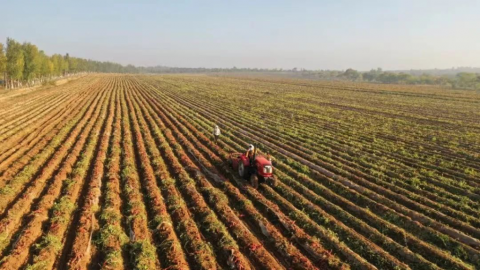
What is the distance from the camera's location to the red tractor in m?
10.9

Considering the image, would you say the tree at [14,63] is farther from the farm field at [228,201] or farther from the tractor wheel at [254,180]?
the tractor wheel at [254,180]

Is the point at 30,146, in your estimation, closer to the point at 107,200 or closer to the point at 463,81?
the point at 107,200

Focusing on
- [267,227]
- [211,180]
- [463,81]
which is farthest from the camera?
[463,81]

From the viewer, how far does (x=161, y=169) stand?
1280cm

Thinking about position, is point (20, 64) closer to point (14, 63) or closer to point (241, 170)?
point (14, 63)

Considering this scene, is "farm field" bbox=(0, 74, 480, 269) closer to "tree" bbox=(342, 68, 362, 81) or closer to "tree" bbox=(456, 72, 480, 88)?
"tree" bbox=(456, 72, 480, 88)

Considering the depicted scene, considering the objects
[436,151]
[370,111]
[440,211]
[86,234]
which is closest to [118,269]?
[86,234]

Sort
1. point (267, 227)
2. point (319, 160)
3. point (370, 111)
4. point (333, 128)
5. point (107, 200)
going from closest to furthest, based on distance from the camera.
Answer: point (267, 227)
point (107, 200)
point (319, 160)
point (333, 128)
point (370, 111)

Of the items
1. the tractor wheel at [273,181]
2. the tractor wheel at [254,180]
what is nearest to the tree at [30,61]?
the tractor wheel at [254,180]

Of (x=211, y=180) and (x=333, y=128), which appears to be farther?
(x=333, y=128)

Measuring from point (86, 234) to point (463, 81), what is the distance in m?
96.9

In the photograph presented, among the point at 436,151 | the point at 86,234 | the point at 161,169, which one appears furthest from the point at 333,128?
the point at 86,234

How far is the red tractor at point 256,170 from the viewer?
35.9ft

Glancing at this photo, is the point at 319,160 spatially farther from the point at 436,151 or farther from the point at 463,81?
the point at 463,81
